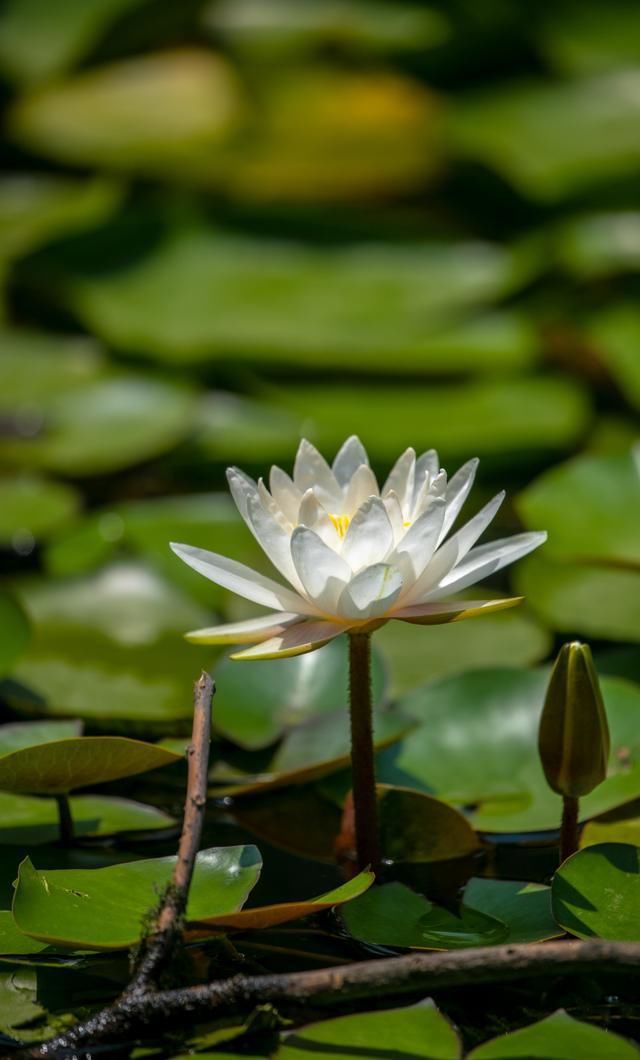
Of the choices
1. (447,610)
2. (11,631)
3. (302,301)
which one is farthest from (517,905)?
(302,301)

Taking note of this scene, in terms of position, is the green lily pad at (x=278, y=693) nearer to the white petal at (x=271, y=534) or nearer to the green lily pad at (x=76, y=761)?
the green lily pad at (x=76, y=761)

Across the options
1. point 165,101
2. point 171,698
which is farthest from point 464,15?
point 171,698

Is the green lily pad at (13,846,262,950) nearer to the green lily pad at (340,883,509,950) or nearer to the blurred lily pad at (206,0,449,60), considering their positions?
the green lily pad at (340,883,509,950)

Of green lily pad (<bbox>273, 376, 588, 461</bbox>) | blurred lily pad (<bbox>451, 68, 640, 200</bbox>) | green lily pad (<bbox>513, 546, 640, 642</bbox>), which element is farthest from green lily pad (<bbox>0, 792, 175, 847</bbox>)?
blurred lily pad (<bbox>451, 68, 640, 200</bbox>)

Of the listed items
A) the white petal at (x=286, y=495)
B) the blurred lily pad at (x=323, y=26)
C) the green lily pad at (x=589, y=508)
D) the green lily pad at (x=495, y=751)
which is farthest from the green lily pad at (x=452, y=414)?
the blurred lily pad at (x=323, y=26)

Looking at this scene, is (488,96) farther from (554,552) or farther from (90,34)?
(554,552)

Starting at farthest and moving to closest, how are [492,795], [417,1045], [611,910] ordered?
[492,795]
[611,910]
[417,1045]
